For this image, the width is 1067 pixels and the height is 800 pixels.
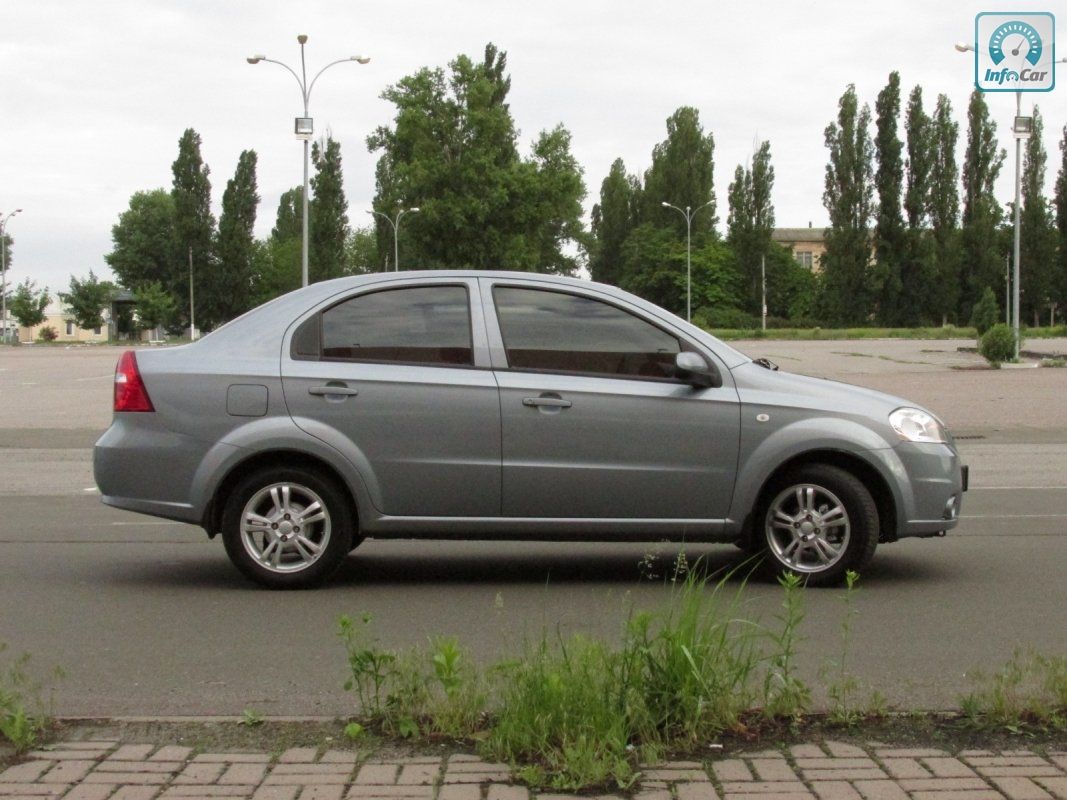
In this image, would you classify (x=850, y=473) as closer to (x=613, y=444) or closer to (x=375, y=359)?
(x=613, y=444)

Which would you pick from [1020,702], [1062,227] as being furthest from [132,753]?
[1062,227]

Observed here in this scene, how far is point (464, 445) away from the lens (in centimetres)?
744

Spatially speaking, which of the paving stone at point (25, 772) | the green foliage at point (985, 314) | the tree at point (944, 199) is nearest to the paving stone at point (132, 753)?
the paving stone at point (25, 772)

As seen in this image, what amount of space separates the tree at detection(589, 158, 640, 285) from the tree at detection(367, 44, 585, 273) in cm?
2833

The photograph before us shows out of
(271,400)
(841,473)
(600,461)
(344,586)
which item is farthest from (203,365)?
(841,473)

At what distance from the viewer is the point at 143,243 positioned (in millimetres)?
120875

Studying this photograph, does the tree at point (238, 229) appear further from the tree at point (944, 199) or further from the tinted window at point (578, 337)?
the tinted window at point (578, 337)

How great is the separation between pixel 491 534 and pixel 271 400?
1.36 meters

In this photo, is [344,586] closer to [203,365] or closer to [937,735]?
[203,365]

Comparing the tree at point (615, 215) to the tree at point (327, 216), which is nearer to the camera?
the tree at point (327, 216)

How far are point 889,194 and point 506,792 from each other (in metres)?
86.9

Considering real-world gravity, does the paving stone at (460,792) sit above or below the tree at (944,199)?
below

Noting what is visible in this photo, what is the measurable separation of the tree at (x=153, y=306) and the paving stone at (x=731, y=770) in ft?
318

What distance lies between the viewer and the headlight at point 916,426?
24.9 feet
